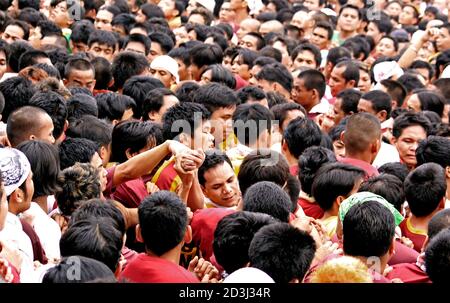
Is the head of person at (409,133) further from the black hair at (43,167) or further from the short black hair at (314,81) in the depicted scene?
the black hair at (43,167)

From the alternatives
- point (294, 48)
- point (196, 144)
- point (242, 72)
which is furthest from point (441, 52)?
point (196, 144)

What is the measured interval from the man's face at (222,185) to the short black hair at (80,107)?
59.5 inches

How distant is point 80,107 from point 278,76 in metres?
2.79

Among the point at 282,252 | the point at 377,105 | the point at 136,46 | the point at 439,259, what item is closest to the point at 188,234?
the point at 282,252

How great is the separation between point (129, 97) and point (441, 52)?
6.07 metres

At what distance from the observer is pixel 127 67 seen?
9.17m

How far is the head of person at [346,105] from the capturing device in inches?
354

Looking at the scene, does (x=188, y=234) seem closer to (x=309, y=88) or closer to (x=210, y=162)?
(x=210, y=162)

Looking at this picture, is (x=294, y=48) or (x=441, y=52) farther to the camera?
(x=441, y=52)

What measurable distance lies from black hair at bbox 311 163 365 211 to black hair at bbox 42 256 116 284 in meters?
2.07

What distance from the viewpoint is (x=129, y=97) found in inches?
303

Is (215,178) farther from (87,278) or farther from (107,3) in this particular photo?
(107,3)

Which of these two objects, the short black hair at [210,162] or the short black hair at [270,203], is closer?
the short black hair at [270,203]

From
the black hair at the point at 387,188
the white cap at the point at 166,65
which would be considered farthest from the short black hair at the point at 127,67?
the black hair at the point at 387,188
